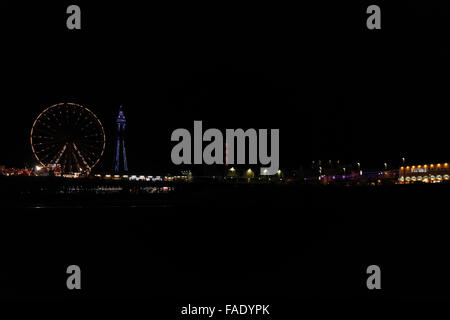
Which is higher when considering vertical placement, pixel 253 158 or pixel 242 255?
pixel 253 158

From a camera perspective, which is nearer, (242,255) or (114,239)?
(242,255)

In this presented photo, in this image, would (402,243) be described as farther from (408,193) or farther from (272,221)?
(408,193)

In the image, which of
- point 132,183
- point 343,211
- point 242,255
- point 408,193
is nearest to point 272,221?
point 343,211

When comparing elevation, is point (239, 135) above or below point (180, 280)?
above

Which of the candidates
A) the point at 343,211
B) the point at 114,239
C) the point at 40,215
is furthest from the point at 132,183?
the point at 114,239
